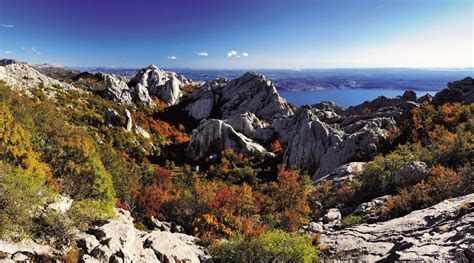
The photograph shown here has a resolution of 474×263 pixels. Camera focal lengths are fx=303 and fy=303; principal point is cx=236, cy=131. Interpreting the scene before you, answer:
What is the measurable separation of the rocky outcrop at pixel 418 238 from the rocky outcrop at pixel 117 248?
9.29 metres

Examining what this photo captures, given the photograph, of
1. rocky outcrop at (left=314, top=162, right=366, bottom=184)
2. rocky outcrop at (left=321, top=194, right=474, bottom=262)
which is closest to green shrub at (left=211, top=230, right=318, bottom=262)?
rocky outcrop at (left=321, top=194, right=474, bottom=262)

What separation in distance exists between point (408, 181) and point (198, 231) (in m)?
20.3

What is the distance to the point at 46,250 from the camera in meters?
12.8

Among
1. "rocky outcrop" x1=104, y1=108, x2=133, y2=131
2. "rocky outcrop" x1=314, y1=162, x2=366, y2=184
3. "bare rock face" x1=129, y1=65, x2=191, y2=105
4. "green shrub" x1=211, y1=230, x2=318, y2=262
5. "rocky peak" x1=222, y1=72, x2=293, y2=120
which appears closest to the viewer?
"green shrub" x1=211, y1=230, x2=318, y2=262

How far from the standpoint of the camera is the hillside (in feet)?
48.8

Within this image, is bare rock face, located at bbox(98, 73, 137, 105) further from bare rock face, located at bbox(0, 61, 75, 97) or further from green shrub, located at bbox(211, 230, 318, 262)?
green shrub, located at bbox(211, 230, 318, 262)

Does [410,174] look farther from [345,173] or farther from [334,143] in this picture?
[334,143]

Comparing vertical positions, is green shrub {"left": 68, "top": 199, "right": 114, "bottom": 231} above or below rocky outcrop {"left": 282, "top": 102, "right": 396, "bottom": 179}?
above

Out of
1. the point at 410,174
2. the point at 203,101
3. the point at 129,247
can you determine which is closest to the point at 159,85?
the point at 203,101

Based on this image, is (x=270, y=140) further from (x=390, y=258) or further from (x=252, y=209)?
(x=390, y=258)

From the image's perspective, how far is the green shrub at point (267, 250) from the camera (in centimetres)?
1678

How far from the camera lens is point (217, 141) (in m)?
80.4

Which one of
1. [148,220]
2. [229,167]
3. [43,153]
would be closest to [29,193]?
[148,220]

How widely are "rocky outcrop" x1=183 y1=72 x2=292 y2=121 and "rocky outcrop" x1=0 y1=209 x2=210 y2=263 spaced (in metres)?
90.1
